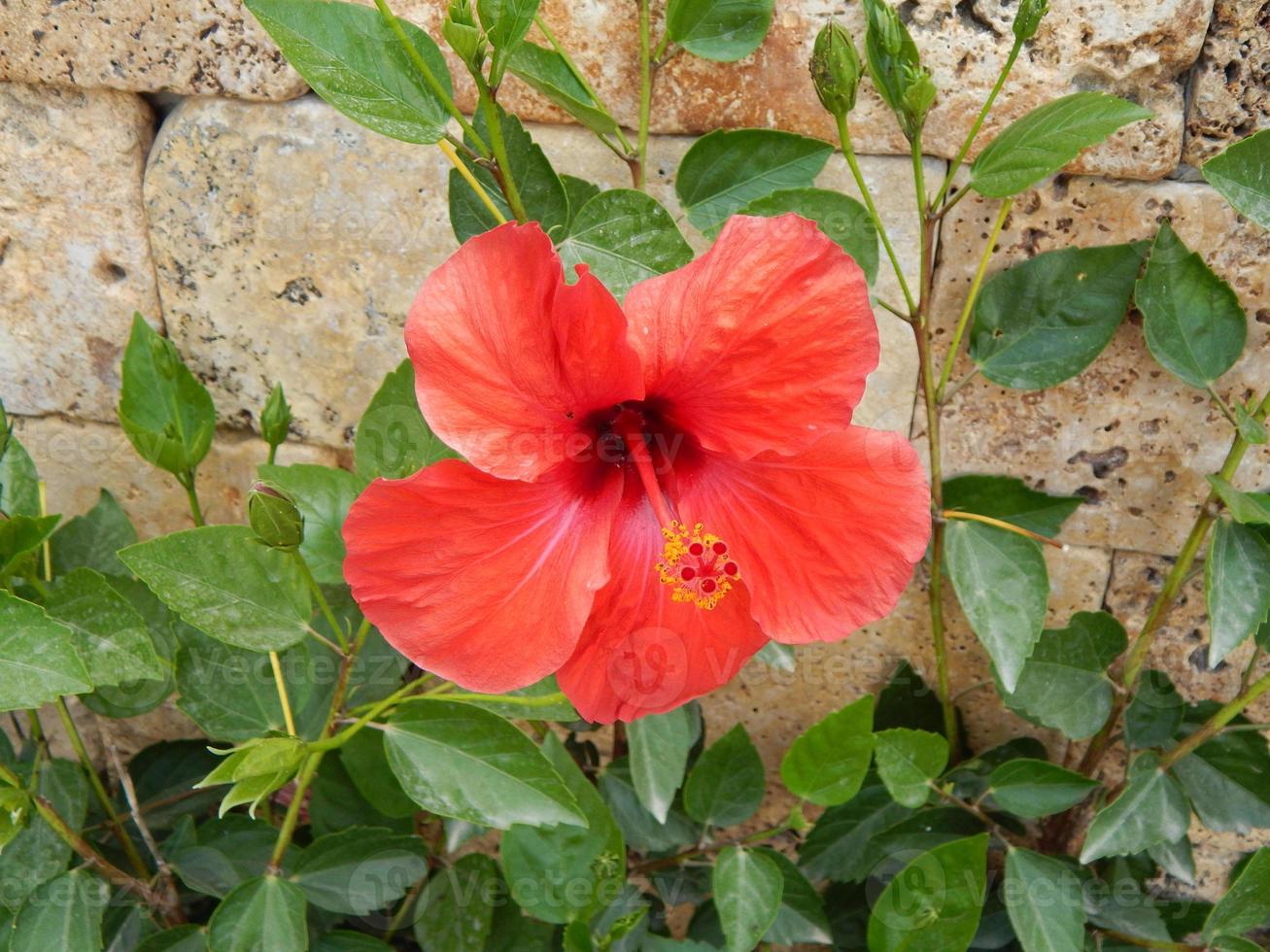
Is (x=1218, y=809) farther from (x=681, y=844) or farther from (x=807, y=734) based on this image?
(x=681, y=844)

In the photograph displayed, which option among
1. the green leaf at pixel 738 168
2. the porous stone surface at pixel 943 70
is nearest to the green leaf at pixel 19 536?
the porous stone surface at pixel 943 70

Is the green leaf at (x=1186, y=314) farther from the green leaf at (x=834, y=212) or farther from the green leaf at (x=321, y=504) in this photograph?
the green leaf at (x=321, y=504)

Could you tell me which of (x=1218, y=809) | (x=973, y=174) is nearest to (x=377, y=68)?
(x=973, y=174)

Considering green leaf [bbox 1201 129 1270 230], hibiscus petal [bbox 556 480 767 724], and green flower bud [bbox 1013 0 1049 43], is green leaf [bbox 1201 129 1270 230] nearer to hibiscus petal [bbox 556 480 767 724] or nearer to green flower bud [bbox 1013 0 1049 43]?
green flower bud [bbox 1013 0 1049 43]

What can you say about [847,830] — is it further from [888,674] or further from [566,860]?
[566,860]

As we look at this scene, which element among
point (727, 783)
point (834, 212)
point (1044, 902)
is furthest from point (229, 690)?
point (1044, 902)

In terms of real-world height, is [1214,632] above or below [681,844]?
above
